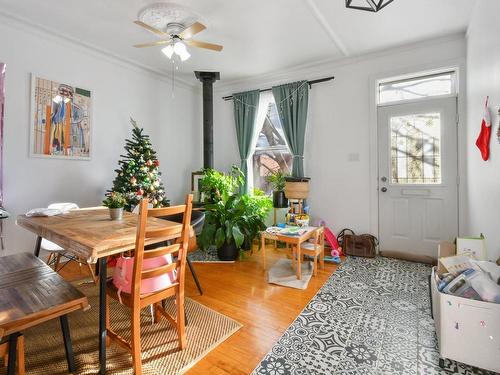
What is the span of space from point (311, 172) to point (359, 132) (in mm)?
869

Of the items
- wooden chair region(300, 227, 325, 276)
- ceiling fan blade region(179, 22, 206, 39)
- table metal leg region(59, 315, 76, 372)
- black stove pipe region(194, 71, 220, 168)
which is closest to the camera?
table metal leg region(59, 315, 76, 372)

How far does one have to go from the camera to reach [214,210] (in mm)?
3254

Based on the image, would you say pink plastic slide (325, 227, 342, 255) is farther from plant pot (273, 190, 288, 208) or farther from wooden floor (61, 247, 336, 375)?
plant pot (273, 190, 288, 208)

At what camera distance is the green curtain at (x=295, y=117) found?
3.87 metres

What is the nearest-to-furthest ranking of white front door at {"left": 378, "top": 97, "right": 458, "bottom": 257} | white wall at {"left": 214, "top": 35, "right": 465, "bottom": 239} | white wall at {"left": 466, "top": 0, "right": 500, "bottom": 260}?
white wall at {"left": 466, "top": 0, "right": 500, "bottom": 260} → white front door at {"left": 378, "top": 97, "right": 458, "bottom": 257} → white wall at {"left": 214, "top": 35, "right": 465, "bottom": 239}

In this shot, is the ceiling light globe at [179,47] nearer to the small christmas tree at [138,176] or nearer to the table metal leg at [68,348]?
the small christmas tree at [138,176]

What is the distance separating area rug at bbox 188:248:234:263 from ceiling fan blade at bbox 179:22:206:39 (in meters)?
2.52

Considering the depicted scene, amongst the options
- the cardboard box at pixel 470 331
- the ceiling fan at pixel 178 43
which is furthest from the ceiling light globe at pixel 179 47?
the cardboard box at pixel 470 331

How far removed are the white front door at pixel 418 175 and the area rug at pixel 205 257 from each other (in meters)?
2.22

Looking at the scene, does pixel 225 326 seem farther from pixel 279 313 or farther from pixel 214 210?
pixel 214 210

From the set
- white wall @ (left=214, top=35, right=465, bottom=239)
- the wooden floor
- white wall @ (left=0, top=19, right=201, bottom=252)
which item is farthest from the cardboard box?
white wall @ (left=0, top=19, right=201, bottom=252)

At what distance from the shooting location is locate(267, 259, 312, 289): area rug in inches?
100

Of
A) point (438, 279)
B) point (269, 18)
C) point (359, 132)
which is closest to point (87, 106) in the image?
point (269, 18)

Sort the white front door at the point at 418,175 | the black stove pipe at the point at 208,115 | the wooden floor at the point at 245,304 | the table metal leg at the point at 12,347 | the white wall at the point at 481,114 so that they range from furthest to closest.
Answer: the black stove pipe at the point at 208,115, the white front door at the point at 418,175, the white wall at the point at 481,114, the wooden floor at the point at 245,304, the table metal leg at the point at 12,347
